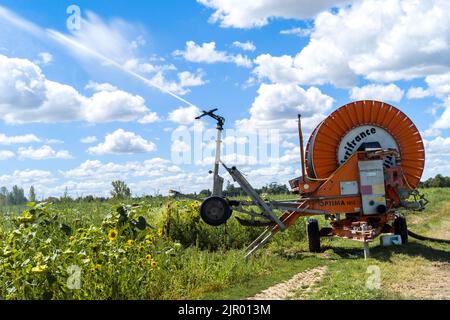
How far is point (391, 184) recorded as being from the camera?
11523 mm

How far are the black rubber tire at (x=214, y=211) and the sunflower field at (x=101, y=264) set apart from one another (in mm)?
768

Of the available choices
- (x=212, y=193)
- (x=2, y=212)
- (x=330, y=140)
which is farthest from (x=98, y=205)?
(x=330, y=140)

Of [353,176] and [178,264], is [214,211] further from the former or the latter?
[353,176]

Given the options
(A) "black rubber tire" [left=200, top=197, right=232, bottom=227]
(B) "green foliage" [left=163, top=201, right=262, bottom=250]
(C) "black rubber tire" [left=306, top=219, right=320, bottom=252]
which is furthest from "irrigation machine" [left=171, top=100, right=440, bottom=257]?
(B) "green foliage" [left=163, top=201, right=262, bottom=250]

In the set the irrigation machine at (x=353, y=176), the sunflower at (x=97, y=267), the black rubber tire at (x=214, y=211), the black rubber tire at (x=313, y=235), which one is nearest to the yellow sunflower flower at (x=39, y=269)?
the sunflower at (x=97, y=267)

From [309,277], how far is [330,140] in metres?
4.01

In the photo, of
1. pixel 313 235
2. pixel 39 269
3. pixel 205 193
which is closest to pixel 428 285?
pixel 313 235

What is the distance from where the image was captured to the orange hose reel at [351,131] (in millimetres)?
11883

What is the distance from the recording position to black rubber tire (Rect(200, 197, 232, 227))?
10453 mm

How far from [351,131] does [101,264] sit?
23.6ft

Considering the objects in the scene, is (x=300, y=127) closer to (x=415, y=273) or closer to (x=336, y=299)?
(x=415, y=273)

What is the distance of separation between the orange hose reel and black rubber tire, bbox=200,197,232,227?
2.65 m

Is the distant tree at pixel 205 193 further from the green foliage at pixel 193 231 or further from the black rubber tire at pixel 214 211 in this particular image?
the black rubber tire at pixel 214 211

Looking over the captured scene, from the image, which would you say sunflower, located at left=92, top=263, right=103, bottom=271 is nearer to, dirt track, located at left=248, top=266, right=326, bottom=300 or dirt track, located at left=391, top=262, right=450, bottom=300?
dirt track, located at left=248, top=266, right=326, bottom=300
